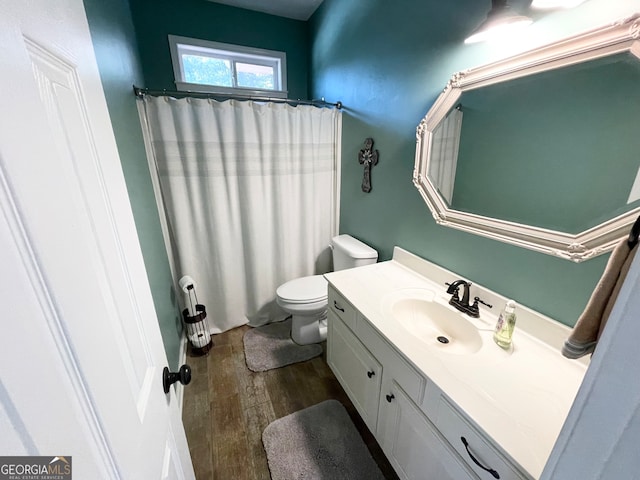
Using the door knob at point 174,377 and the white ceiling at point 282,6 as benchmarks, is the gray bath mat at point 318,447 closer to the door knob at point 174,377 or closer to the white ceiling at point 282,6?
the door knob at point 174,377

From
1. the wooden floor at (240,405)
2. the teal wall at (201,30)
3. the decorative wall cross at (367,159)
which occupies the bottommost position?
the wooden floor at (240,405)

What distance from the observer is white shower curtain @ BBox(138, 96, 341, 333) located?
1752 mm

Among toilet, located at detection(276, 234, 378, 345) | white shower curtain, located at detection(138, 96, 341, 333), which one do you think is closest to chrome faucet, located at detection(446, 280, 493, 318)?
toilet, located at detection(276, 234, 378, 345)

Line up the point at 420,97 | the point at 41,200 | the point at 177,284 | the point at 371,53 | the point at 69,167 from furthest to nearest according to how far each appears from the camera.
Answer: the point at 177,284, the point at 371,53, the point at 420,97, the point at 69,167, the point at 41,200

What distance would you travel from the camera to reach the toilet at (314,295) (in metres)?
1.79

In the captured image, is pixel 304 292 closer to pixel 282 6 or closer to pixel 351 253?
pixel 351 253

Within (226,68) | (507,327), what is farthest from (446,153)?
(226,68)

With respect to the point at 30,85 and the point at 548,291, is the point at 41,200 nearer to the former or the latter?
the point at 30,85

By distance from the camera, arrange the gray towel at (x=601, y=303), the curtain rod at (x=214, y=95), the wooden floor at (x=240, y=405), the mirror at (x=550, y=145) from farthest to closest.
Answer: the curtain rod at (x=214, y=95) → the wooden floor at (x=240, y=405) → the mirror at (x=550, y=145) → the gray towel at (x=601, y=303)

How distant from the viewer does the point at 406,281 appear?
1.40m

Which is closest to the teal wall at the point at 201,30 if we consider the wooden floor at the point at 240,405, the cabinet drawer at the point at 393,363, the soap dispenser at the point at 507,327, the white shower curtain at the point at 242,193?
the white shower curtain at the point at 242,193

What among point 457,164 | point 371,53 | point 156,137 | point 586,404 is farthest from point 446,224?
point 156,137

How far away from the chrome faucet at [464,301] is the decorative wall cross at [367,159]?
2.93 ft

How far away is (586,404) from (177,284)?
7.21 feet
